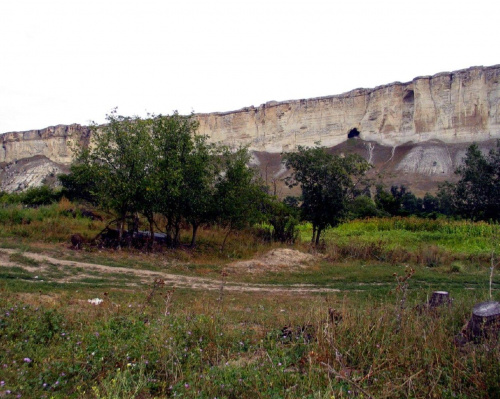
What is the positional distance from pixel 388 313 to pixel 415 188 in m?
51.8

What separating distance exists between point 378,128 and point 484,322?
64.6 m

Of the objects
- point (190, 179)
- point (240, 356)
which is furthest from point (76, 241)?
point (240, 356)

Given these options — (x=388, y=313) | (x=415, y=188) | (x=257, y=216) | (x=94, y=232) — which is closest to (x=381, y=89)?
(x=415, y=188)

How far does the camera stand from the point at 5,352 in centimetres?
445

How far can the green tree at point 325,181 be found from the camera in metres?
19.6

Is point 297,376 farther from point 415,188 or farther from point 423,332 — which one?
point 415,188

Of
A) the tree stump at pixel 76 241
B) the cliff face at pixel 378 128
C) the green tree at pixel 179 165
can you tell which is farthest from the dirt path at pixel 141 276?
the cliff face at pixel 378 128

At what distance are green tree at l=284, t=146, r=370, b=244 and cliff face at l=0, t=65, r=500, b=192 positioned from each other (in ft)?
121

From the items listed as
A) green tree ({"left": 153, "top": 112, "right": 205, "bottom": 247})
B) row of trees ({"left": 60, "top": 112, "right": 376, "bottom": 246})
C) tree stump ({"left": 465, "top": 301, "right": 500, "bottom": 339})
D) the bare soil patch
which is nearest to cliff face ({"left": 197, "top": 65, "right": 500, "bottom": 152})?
row of trees ({"left": 60, "top": 112, "right": 376, "bottom": 246})

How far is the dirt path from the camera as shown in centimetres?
1064

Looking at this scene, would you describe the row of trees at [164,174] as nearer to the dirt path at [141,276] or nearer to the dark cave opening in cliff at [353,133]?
the dirt path at [141,276]

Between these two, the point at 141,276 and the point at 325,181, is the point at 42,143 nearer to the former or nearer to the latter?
the point at 325,181

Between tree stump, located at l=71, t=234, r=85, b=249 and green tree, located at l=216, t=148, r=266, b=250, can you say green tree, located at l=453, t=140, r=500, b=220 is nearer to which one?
green tree, located at l=216, t=148, r=266, b=250

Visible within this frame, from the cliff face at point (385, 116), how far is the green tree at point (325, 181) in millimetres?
44434
